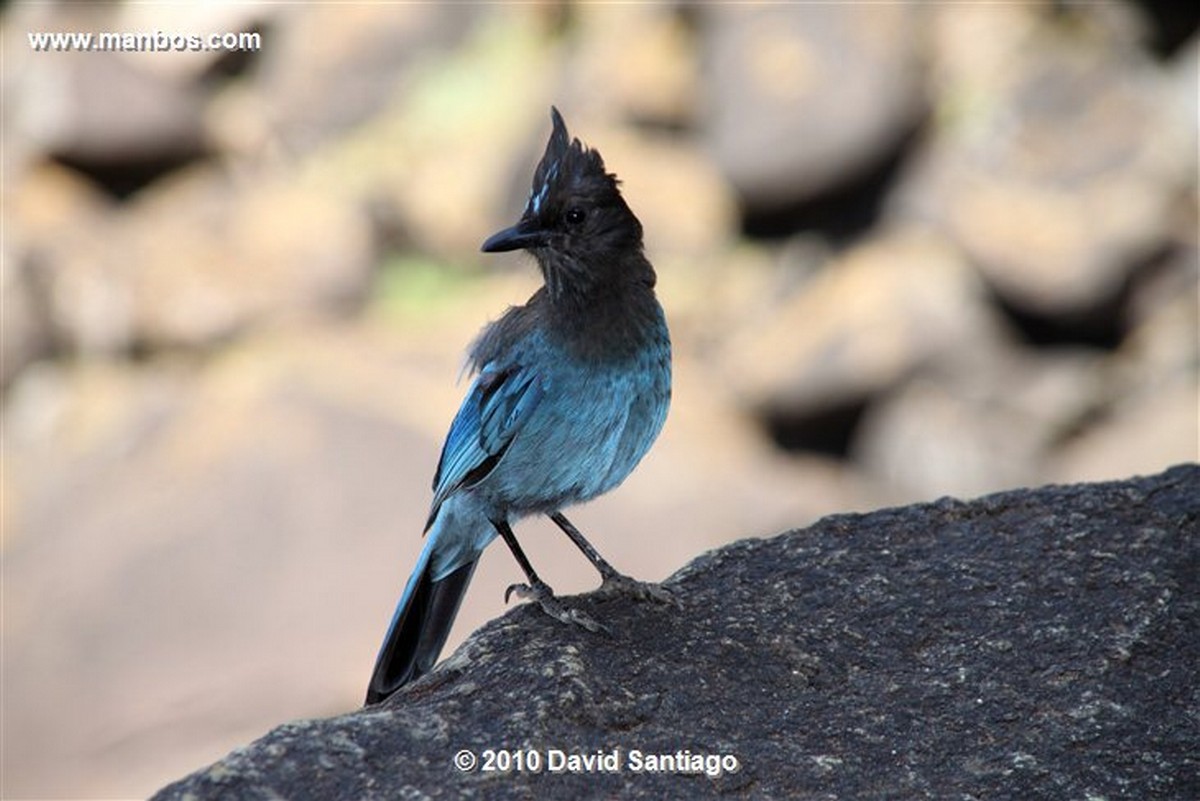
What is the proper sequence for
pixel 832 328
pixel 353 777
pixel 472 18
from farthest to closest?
pixel 472 18 → pixel 832 328 → pixel 353 777

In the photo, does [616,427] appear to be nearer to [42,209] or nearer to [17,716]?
[17,716]

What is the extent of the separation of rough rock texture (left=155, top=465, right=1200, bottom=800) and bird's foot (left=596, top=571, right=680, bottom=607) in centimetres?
3

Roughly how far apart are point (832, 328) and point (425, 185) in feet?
13.8

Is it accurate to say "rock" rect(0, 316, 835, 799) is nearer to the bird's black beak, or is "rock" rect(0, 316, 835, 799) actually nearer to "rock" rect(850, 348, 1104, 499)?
"rock" rect(850, 348, 1104, 499)

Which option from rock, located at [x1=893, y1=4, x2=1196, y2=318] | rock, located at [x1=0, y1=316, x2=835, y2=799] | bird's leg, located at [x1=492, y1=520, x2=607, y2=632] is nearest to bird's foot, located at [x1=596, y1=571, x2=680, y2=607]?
bird's leg, located at [x1=492, y1=520, x2=607, y2=632]

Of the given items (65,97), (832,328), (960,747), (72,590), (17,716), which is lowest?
(960,747)

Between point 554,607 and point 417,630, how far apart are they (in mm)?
644

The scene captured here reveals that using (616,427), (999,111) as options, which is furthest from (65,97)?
(616,427)

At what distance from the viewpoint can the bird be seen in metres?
4.21

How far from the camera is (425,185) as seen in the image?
1473 centimetres

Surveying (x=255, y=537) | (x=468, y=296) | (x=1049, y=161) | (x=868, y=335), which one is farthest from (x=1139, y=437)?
(x=255, y=537)

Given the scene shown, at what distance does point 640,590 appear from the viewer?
4.15 meters

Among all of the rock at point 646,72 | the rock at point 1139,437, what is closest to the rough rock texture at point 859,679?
the rock at point 1139,437

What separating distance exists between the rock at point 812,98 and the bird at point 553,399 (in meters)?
8.86
